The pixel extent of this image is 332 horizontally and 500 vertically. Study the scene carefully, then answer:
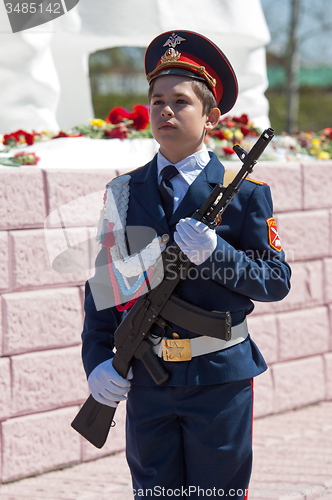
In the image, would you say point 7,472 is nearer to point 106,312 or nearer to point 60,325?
point 60,325

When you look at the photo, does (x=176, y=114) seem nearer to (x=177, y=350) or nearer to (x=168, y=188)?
(x=168, y=188)

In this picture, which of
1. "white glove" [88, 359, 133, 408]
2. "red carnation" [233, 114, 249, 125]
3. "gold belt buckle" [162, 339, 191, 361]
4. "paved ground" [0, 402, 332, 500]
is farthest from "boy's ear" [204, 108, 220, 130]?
"red carnation" [233, 114, 249, 125]

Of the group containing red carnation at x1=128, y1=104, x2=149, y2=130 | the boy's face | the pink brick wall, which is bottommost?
the pink brick wall

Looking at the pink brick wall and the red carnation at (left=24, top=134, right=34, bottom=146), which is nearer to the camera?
the pink brick wall

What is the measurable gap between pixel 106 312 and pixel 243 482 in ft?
2.31

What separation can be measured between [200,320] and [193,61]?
825 mm

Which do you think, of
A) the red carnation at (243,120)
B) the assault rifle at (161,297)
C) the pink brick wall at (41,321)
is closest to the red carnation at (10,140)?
the pink brick wall at (41,321)

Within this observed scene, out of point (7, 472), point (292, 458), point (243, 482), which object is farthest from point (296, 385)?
point (243, 482)

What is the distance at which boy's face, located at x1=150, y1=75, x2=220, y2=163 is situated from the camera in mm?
1839

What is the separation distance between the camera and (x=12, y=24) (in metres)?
3.82

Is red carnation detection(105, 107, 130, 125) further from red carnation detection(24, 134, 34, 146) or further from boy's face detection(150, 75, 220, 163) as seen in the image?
boy's face detection(150, 75, 220, 163)

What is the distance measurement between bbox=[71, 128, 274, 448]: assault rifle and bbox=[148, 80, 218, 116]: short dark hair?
18 centimetres

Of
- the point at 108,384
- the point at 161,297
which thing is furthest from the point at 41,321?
the point at 161,297

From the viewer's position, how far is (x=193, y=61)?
1.93m
